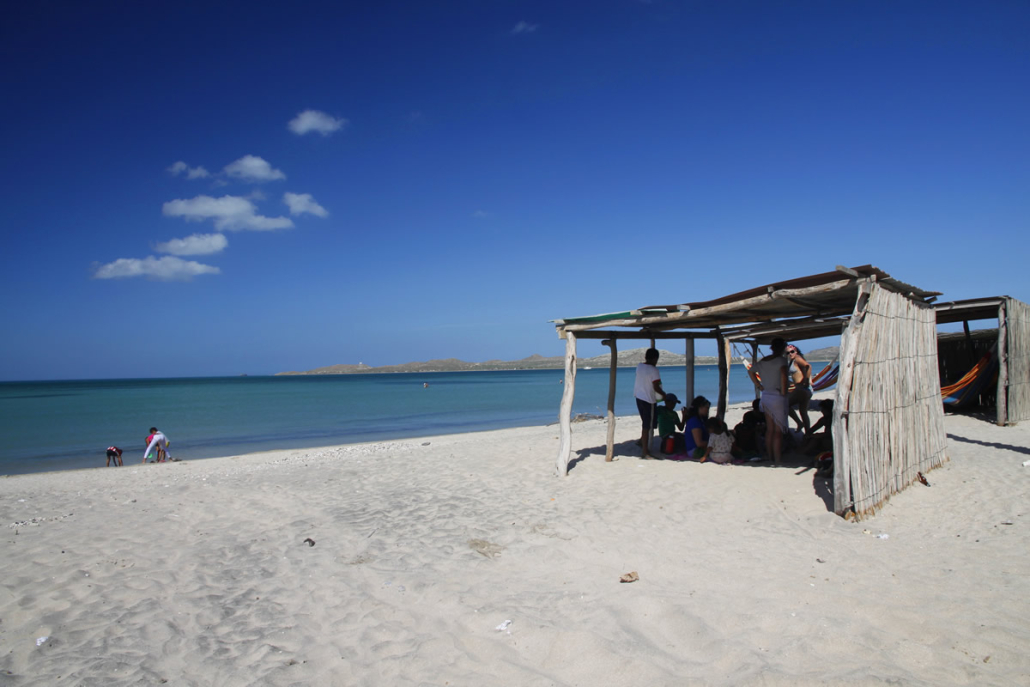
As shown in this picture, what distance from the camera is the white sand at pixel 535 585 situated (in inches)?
118

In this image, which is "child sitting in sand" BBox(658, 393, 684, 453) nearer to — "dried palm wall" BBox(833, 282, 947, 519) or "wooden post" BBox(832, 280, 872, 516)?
"dried palm wall" BBox(833, 282, 947, 519)

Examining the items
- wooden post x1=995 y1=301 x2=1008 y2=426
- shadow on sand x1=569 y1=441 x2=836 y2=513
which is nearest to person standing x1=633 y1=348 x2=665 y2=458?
shadow on sand x1=569 y1=441 x2=836 y2=513

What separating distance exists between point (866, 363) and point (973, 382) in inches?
343

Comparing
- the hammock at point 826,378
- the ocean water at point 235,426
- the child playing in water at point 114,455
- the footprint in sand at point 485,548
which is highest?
the hammock at point 826,378

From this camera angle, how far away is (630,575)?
412 centimetres

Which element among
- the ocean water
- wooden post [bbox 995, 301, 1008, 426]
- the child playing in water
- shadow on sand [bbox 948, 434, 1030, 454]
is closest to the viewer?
shadow on sand [bbox 948, 434, 1030, 454]

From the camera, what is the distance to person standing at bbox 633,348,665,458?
8016mm

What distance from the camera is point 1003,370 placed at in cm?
1018

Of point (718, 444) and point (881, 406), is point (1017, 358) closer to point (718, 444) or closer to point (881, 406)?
point (718, 444)

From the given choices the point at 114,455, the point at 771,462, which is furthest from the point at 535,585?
the point at 114,455

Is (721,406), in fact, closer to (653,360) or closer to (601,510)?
(653,360)

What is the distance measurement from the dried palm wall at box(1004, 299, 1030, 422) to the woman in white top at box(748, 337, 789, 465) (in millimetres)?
6352

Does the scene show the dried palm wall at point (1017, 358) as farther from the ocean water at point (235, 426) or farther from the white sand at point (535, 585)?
the ocean water at point (235, 426)

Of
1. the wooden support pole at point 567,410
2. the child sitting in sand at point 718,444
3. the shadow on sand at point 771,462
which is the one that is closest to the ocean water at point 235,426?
the shadow on sand at point 771,462
